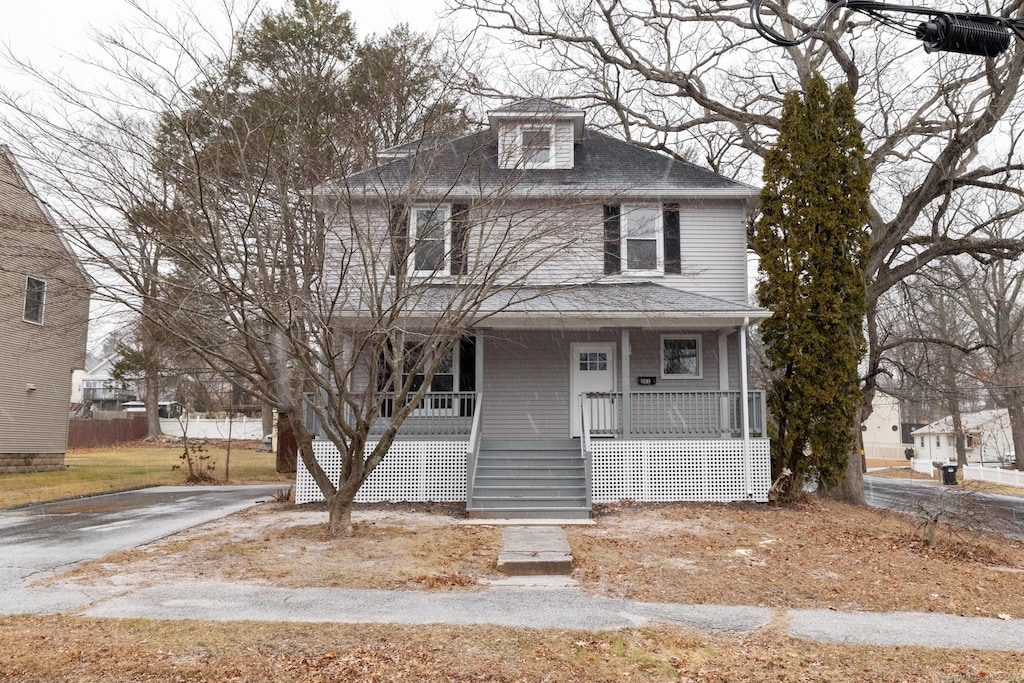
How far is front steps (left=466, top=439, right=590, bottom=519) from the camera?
37.0 feet

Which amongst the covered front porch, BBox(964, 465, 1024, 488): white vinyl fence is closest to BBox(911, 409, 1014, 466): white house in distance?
BBox(964, 465, 1024, 488): white vinyl fence

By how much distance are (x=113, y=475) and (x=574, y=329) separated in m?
13.8

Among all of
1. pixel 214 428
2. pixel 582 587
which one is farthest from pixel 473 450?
pixel 214 428

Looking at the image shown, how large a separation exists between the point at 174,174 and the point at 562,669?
23.5ft

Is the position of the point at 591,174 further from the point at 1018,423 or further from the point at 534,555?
the point at 1018,423

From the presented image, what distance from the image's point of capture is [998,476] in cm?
→ 2873

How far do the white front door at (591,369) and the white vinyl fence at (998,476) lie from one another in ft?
70.0

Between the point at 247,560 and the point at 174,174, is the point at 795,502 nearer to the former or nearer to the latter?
the point at 247,560

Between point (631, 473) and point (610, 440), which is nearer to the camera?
point (631, 473)

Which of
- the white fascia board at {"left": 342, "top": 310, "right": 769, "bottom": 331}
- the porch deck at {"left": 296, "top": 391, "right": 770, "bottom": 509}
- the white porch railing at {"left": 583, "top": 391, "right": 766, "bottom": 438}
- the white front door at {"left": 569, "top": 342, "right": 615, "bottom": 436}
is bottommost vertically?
the porch deck at {"left": 296, "top": 391, "right": 770, "bottom": 509}

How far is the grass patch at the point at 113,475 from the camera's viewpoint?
15352 mm

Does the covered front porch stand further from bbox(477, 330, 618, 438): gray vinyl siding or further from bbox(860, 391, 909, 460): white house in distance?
bbox(860, 391, 909, 460): white house in distance

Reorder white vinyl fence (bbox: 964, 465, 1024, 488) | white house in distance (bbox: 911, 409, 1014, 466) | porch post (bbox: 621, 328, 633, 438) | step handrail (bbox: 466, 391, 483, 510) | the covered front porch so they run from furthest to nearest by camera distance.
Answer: white house in distance (bbox: 911, 409, 1014, 466) → white vinyl fence (bbox: 964, 465, 1024, 488) → porch post (bbox: 621, 328, 633, 438) → the covered front porch → step handrail (bbox: 466, 391, 483, 510)

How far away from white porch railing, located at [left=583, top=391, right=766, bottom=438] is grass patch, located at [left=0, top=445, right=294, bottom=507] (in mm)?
10801
